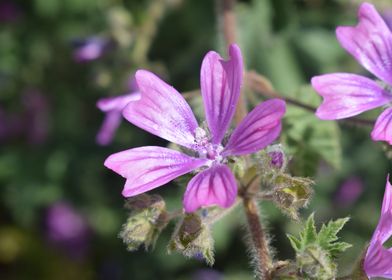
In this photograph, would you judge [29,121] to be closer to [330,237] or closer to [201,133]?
[201,133]

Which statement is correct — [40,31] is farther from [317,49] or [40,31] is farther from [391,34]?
[391,34]

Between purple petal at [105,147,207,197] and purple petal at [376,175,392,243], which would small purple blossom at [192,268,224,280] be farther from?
purple petal at [376,175,392,243]

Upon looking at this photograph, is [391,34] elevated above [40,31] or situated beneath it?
situated beneath

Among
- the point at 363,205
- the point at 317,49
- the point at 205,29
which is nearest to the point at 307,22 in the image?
the point at 317,49

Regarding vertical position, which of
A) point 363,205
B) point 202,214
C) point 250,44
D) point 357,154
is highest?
point 250,44

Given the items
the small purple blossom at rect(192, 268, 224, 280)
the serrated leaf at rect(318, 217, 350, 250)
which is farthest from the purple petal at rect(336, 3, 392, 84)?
the small purple blossom at rect(192, 268, 224, 280)

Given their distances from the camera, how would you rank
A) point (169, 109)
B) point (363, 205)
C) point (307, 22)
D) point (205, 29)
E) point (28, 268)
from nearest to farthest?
point (169, 109), point (205, 29), point (307, 22), point (363, 205), point (28, 268)

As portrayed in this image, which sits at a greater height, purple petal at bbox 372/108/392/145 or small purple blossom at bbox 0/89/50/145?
small purple blossom at bbox 0/89/50/145

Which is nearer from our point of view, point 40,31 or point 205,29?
point 205,29
